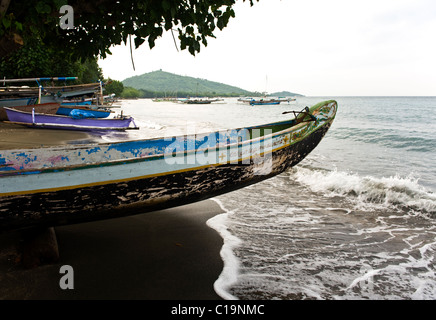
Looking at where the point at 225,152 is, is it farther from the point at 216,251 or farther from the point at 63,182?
the point at 63,182

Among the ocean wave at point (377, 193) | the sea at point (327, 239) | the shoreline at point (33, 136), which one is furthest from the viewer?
the shoreline at point (33, 136)

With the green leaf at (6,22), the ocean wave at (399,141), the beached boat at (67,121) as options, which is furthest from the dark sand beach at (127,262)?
the ocean wave at (399,141)

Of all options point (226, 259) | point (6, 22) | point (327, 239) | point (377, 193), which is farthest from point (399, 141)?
point (6, 22)

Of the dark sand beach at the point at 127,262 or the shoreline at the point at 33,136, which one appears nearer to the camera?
the dark sand beach at the point at 127,262

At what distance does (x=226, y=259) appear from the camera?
3355mm

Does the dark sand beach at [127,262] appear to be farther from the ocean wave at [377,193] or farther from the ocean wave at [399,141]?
the ocean wave at [399,141]

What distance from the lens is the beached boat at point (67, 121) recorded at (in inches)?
460

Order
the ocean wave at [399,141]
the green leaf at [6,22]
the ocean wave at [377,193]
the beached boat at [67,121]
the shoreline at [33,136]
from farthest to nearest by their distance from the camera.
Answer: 1. the ocean wave at [399,141]
2. the beached boat at [67,121]
3. the shoreline at [33,136]
4. the ocean wave at [377,193]
5. the green leaf at [6,22]

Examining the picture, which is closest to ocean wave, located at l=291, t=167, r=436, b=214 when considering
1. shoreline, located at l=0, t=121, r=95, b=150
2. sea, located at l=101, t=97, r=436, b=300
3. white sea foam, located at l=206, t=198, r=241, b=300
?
sea, located at l=101, t=97, r=436, b=300

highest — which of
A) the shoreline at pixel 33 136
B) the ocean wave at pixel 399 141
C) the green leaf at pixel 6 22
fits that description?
the green leaf at pixel 6 22

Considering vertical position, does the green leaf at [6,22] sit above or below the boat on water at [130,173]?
above

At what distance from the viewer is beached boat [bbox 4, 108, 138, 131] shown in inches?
460

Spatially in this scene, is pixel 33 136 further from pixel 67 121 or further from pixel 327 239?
pixel 327 239
